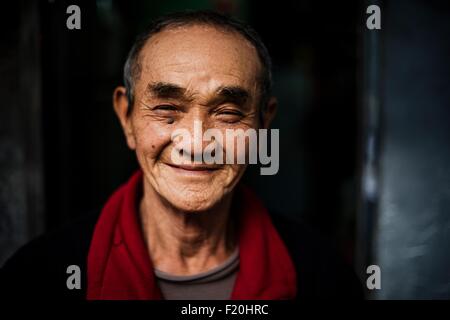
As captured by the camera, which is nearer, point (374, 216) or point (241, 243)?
point (241, 243)

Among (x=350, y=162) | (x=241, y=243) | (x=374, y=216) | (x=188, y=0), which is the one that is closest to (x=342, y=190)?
(x=350, y=162)

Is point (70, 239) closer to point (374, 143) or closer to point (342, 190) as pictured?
point (374, 143)

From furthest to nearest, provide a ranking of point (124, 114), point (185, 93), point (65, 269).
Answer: point (124, 114), point (65, 269), point (185, 93)

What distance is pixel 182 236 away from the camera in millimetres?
1318

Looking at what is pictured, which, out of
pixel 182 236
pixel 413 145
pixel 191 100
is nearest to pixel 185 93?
pixel 191 100

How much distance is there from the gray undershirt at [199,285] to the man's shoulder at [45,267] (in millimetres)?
264

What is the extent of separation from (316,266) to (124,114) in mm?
825

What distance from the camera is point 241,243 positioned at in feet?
4.45

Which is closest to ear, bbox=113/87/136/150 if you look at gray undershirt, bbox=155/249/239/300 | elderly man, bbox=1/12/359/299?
elderly man, bbox=1/12/359/299

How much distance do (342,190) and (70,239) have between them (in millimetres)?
2458

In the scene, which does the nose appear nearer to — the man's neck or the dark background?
the man's neck

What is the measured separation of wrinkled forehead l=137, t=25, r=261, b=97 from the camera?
114 cm

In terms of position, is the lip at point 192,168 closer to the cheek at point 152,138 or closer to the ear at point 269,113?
the cheek at point 152,138

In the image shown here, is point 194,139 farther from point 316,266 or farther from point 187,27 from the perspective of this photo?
point 316,266
